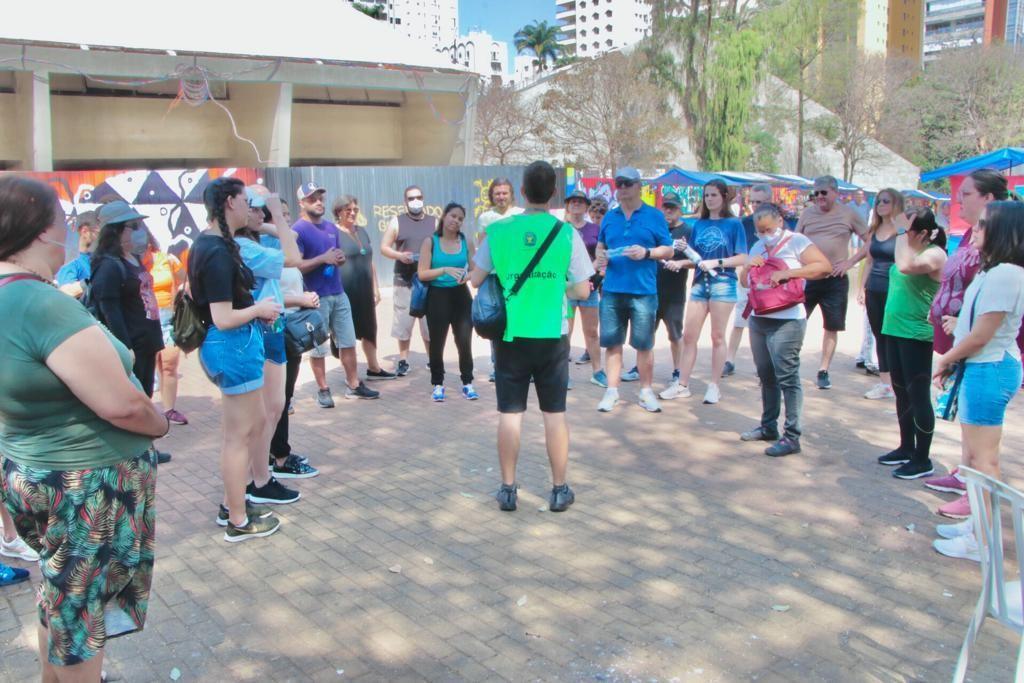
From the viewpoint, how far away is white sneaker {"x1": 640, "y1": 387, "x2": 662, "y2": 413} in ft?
23.4

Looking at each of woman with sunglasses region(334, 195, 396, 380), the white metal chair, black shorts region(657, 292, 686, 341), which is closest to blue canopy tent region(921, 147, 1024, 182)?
black shorts region(657, 292, 686, 341)

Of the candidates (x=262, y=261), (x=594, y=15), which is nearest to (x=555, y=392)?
(x=262, y=261)

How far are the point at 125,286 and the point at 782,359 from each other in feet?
14.4

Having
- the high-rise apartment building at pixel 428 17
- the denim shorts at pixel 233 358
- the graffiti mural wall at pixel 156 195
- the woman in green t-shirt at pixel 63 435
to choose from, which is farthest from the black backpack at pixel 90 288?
the high-rise apartment building at pixel 428 17

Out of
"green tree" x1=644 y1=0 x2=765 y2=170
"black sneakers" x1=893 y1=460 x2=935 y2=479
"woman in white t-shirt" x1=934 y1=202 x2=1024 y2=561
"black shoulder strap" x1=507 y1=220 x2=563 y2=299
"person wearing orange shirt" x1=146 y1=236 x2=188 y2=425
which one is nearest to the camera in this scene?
"woman in white t-shirt" x1=934 y1=202 x2=1024 y2=561

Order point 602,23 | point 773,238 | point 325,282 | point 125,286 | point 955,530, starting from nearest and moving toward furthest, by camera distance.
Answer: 1. point 955,530
2. point 125,286
3. point 773,238
4. point 325,282
5. point 602,23

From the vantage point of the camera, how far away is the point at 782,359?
19.3 ft

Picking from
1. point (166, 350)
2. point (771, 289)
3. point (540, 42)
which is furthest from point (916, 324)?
point (540, 42)

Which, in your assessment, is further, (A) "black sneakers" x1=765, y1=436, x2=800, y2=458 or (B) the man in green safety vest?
(A) "black sneakers" x1=765, y1=436, x2=800, y2=458

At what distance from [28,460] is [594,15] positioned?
169558 mm

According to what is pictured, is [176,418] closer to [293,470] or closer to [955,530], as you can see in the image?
[293,470]

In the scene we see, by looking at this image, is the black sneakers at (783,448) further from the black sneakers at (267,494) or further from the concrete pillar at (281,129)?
the concrete pillar at (281,129)

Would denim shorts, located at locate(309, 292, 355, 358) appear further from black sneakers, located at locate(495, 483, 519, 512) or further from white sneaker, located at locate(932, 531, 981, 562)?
white sneaker, located at locate(932, 531, 981, 562)

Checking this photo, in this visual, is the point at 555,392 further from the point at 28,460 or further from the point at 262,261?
the point at 28,460
